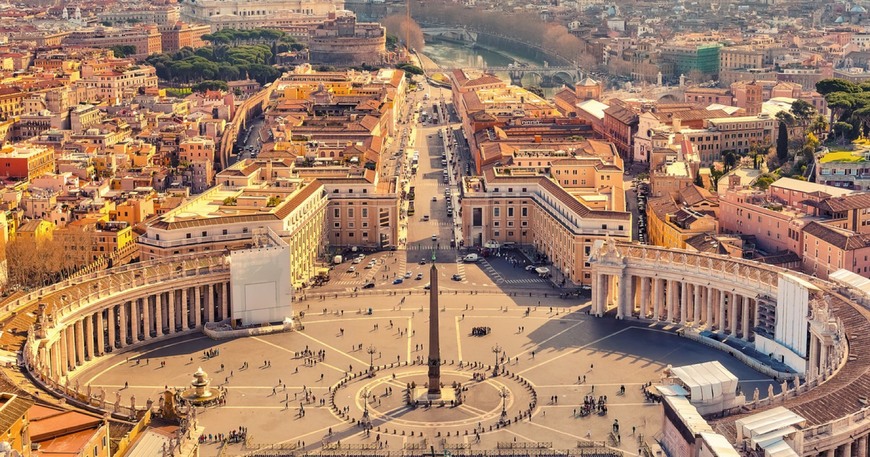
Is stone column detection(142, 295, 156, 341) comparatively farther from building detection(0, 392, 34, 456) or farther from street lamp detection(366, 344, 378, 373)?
building detection(0, 392, 34, 456)

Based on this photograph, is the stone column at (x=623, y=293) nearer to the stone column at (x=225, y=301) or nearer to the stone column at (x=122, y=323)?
the stone column at (x=225, y=301)

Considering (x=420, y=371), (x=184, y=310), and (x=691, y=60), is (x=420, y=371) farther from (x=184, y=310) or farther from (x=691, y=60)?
(x=691, y=60)

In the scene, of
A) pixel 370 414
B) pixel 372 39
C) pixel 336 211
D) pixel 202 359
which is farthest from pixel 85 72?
pixel 370 414

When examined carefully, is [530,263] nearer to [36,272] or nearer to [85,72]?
[36,272]

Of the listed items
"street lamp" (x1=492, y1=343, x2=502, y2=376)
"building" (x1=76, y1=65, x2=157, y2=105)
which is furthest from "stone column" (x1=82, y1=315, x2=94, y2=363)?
"building" (x1=76, y1=65, x2=157, y2=105)

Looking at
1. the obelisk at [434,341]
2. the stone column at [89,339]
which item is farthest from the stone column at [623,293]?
the stone column at [89,339]

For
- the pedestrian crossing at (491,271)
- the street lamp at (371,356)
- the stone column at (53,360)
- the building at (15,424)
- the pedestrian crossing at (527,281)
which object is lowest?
the street lamp at (371,356)
